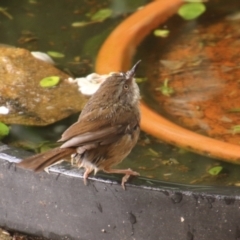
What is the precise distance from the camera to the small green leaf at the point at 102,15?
17.7ft

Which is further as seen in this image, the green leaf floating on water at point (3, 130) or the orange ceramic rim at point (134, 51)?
the green leaf floating on water at point (3, 130)

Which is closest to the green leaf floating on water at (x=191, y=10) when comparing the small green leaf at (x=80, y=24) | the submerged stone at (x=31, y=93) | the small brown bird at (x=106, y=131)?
the small green leaf at (x=80, y=24)

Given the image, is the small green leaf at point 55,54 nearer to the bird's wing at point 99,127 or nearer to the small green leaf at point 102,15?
the small green leaf at point 102,15

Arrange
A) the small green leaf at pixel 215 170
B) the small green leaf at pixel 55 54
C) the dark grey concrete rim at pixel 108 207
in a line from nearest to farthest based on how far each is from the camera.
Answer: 1. the dark grey concrete rim at pixel 108 207
2. the small green leaf at pixel 215 170
3. the small green leaf at pixel 55 54

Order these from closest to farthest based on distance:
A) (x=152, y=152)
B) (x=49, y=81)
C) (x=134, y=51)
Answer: (x=152, y=152) → (x=49, y=81) → (x=134, y=51)

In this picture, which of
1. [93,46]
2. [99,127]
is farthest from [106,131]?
[93,46]

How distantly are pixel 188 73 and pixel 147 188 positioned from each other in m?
1.57

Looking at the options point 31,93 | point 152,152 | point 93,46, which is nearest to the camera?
point 152,152

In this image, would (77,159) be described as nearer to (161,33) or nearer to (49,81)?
(49,81)

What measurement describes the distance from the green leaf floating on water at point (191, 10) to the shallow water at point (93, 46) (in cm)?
5

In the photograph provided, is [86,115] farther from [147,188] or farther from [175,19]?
[175,19]

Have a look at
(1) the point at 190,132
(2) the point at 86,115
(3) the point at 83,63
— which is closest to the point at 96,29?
(3) the point at 83,63

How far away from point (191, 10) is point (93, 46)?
2.56 ft

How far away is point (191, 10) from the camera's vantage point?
537 cm
